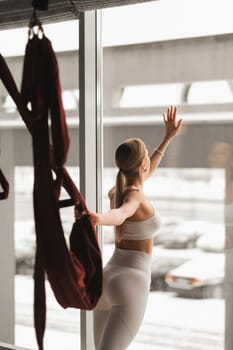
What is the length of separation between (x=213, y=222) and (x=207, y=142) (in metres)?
0.28

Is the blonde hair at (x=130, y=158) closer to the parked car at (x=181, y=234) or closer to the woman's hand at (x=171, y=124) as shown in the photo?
the woman's hand at (x=171, y=124)

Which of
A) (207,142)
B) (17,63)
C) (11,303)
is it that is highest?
(17,63)

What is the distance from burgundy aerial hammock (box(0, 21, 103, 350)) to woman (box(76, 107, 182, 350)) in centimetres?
21

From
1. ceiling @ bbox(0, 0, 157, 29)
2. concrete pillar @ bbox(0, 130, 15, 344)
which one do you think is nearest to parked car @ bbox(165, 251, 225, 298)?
concrete pillar @ bbox(0, 130, 15, 344)

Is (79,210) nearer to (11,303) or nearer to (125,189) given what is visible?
(125,189)

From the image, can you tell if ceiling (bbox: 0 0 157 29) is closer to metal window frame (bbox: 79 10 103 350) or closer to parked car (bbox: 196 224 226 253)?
metal window frame (bbox: 79 10 103 350)

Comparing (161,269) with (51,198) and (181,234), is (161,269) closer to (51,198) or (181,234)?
(181,234)

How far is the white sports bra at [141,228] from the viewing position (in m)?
1.62

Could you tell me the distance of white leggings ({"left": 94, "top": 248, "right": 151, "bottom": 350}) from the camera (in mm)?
1584

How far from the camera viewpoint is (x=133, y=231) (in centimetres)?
162

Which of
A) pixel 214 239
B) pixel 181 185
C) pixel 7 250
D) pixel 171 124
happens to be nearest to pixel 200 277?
pixel 214 239

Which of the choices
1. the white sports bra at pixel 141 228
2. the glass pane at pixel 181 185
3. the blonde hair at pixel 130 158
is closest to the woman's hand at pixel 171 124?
the glass pane at pixel 181 185

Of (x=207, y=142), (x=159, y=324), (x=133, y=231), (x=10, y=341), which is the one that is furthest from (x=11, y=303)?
(x=207, y=142)

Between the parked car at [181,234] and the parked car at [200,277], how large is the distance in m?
0.06
